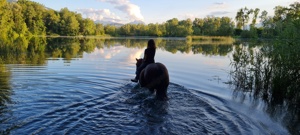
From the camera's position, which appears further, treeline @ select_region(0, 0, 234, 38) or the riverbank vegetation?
treeline @ select_region(0, 0, 234, 38)

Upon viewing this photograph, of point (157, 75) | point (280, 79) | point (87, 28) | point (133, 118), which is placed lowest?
point (133, 118)

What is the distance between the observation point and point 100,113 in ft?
24.2

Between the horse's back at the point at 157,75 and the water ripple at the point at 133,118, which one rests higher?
the horse's back at the point at 157,75

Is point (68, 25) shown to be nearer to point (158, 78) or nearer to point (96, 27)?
point (96, 27)

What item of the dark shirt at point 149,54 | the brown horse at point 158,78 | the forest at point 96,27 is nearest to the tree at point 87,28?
the forest at point 96,27

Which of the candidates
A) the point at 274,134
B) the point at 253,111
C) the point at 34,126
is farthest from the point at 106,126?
the point at 253,111

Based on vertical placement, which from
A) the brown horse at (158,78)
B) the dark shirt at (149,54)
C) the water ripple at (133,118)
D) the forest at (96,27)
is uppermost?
the forest at (96,27)

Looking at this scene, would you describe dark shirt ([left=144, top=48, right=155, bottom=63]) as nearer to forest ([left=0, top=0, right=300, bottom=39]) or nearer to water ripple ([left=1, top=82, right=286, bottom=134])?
water ripple ([left=1, top=82, right=286, bottom=134])

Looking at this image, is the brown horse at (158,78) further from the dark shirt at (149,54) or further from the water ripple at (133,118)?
the dark shirt at (149,54)

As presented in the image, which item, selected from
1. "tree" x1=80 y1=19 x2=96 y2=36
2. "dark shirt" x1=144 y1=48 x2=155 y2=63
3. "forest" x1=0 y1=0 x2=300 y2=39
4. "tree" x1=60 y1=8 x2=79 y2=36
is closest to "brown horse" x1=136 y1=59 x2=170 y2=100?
"dark shirt" x1=144 y1=48 x2=155 y2=63

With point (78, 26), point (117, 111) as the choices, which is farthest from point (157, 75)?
point (78, 26)


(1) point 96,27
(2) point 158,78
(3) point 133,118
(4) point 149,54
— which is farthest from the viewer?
(1) point 96,27

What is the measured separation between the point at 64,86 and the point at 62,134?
628 cm

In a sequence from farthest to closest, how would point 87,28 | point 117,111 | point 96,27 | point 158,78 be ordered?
point 96,27 < point 87,28 < point 158,78 < point 117,111
